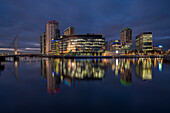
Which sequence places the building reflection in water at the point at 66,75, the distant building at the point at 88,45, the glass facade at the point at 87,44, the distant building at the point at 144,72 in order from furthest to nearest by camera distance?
the glass facade at the point at 87,44
the distant building at the point at 88,45
the distant building at the point at 144,72
the building reflection in water at the point at 66,75

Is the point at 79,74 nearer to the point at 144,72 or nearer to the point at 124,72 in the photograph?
the point at 124,72

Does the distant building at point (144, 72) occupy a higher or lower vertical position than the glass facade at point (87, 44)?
lower

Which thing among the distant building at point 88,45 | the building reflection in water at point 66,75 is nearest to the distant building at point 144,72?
the building reflection in water at point 66,75

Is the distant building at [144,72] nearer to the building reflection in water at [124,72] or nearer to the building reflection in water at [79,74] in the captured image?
the building reflection in water at [79,74]

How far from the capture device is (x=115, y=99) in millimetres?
10578

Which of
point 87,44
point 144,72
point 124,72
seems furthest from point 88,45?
point 144,72

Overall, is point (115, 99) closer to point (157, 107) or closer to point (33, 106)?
point (157, 107)

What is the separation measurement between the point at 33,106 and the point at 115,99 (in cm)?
784

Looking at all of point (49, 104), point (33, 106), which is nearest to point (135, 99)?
point (49, 104)

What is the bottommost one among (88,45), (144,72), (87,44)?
(144,72)

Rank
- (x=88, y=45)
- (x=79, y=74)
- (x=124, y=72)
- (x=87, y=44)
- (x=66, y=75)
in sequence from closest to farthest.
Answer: (x=66, y=75)
(x=79, y=74)
(x=124, y=72)
(x=88, y=45)
(x=87, y=44)

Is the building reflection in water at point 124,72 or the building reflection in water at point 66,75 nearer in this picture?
the building reflection in water at point 66,75

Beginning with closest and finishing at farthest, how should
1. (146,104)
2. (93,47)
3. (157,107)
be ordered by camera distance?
(157,107) → (146,104) → (93,47)

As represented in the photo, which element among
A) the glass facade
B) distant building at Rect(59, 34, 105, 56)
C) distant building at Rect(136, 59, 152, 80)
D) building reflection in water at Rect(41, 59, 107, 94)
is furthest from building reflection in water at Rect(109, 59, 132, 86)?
the glass facade
